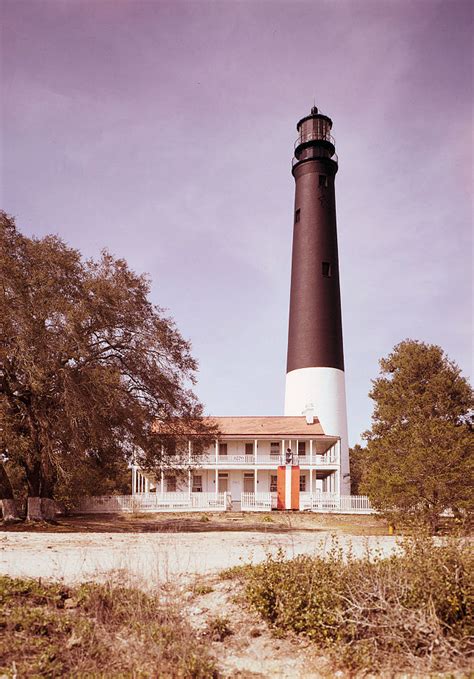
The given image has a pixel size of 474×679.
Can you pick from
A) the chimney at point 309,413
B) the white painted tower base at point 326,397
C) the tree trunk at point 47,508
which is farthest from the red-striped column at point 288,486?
the tree trunk at point 47,508

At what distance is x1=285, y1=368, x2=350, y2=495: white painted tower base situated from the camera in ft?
121

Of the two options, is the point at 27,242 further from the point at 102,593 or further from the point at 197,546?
the point at 102,593

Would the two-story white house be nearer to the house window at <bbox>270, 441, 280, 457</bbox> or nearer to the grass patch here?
the house window at <bbox>270, 441, 280, 457</bbox>

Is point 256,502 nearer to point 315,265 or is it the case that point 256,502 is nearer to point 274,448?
point 274,448

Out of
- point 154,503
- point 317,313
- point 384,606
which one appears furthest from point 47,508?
point 317,313

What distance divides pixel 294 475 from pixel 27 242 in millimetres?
21421

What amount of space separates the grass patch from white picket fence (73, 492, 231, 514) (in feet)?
77.2

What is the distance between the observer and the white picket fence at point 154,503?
102 ft

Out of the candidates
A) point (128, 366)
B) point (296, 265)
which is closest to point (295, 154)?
point (296, 265)

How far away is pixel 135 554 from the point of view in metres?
10.9

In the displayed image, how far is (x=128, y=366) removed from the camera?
19734 millimetres

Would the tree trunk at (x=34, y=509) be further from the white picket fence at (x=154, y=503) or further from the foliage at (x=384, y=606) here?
the foliage at (x=384, y=606)

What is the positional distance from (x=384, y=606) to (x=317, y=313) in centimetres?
3038

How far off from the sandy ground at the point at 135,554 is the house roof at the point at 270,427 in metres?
22.1
